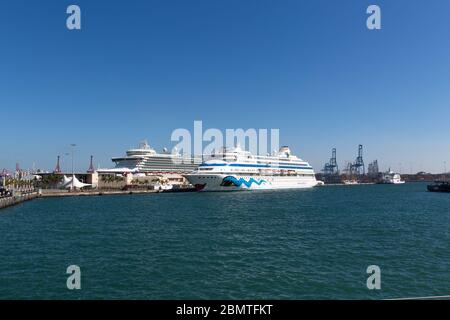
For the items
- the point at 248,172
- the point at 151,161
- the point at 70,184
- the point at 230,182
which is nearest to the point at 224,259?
→ the point at 230,182

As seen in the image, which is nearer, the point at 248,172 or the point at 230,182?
the point at 230,182

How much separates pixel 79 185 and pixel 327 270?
8809cm

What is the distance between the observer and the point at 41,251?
20.7 m

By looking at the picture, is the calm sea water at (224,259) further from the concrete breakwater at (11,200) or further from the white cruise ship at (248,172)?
the white cruise ship at (248,172)

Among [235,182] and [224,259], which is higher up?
[235,182]

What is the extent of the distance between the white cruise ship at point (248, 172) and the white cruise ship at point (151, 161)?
3593 centimetres

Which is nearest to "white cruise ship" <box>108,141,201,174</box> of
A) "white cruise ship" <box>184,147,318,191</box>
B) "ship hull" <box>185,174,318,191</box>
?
"white cruise ship" <box>184,147,318,191</box>

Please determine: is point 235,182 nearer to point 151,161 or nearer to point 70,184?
point 70,184

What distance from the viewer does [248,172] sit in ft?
299

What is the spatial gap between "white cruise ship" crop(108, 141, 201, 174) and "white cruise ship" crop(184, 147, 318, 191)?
35930mm

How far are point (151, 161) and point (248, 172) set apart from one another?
160 feet

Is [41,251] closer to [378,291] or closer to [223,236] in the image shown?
[223,236]
